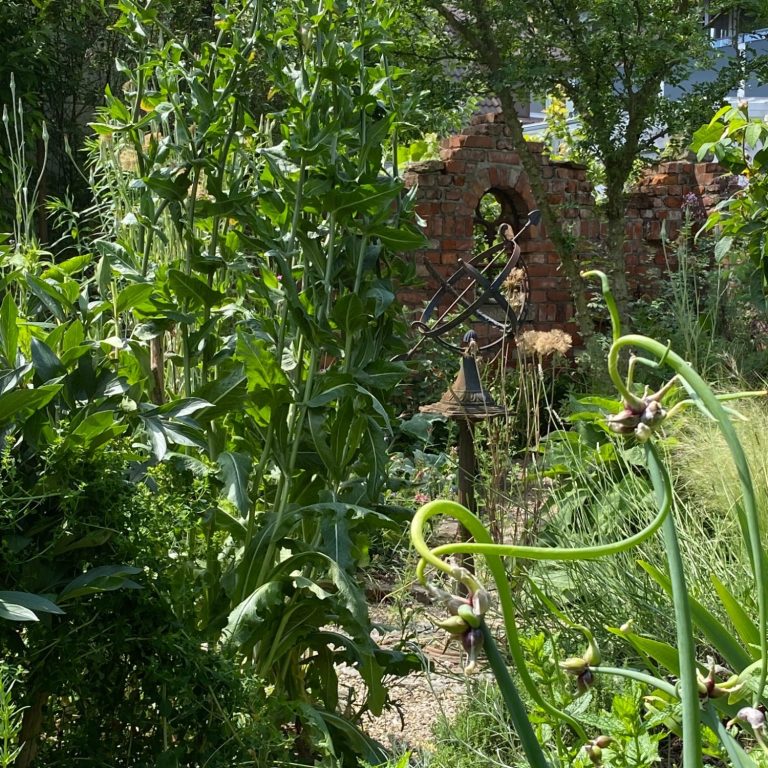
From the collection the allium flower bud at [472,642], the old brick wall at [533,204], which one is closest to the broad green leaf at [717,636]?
the allium flower bud at [472,642]

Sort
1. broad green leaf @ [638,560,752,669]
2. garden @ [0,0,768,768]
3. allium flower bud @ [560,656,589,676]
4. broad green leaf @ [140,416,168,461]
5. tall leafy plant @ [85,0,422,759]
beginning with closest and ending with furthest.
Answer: allium flower bud @ [560,656,589,676] < broad green leaf @ [638,560,752,669] < garden @ [0,0,768,768] < broad green leaf @ [140,416,168,461] < tall leafy plant @ [85,0,422,759]

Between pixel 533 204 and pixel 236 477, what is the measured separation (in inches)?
244

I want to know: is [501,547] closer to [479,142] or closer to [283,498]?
[283,498]

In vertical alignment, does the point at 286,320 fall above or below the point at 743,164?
below

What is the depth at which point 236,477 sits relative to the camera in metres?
1.95

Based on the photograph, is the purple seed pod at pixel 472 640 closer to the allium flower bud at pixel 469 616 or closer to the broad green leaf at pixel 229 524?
the allium flower bud at pixel 469 616

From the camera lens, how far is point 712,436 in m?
3.17

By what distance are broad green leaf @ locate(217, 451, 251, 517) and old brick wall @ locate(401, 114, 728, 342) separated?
438 cm

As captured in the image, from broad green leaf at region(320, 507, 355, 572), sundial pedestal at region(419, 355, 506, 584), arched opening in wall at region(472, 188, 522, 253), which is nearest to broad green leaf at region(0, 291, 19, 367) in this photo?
broad green leaf at region(320, 507, 355, 572)

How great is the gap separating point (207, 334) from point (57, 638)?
2.51 ft

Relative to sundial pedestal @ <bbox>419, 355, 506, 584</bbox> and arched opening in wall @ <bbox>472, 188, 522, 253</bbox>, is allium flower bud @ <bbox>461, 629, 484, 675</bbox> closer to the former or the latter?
sundial pedestal @ <bbox>419, 355, 506, 584</bbox>

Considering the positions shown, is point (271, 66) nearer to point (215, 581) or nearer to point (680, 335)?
point (215, 581)

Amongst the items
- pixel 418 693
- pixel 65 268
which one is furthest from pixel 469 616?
pixel 418 693

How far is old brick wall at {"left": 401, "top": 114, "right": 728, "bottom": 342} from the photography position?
7.12m
